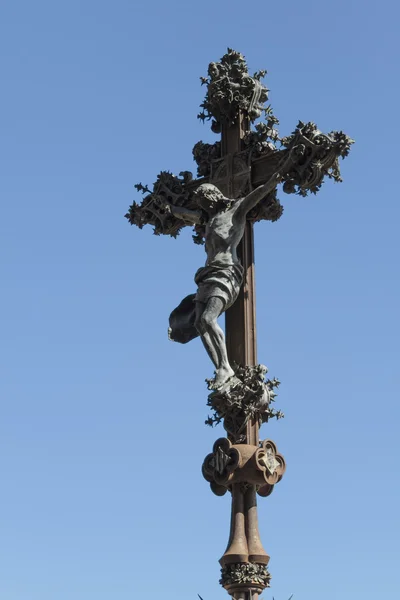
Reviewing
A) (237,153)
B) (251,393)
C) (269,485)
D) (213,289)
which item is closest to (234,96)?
(237,153)

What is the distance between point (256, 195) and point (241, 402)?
2.00 m

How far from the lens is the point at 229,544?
9.78 meters

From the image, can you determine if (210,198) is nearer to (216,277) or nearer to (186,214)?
(186,214)

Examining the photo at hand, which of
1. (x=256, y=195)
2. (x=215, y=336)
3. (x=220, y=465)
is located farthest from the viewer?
(x=256, y=195)

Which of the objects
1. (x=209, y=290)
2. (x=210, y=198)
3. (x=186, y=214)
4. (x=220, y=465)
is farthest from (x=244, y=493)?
(x=186, y=214)

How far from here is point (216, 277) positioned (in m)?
10.7

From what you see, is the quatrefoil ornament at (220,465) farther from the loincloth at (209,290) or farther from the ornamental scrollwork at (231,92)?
the ornamental scrollwork at (231,92)

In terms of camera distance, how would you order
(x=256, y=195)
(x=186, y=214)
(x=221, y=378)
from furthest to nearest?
(x=186, y=214) < (x=256, y=195) < (x=221, y=378)

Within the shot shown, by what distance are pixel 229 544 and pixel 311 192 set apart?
319 cm

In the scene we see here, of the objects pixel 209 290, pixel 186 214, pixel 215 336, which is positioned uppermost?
pixel 186 214

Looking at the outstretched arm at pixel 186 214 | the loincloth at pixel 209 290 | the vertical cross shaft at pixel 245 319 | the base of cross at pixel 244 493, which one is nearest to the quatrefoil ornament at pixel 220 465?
the base of cross at pixel 244 493

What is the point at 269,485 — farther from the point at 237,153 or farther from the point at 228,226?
the point at 237,153

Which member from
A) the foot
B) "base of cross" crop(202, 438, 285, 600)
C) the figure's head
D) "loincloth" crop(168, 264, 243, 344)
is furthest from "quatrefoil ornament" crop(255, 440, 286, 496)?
the figure's head

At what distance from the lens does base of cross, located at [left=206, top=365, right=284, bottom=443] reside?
10125 mm
